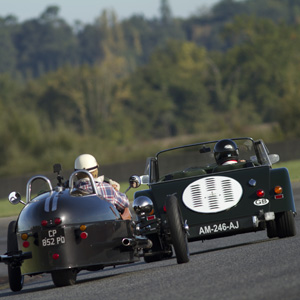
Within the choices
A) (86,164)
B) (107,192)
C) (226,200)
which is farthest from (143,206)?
(226,200)

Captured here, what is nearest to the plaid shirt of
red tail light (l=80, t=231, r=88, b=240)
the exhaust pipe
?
the exhaust pipe

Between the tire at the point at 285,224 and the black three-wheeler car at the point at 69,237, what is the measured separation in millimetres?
2043

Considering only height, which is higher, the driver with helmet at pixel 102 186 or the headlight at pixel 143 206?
the driver with helmet at pixel 102 186

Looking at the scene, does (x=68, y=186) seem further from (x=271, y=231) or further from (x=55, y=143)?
(x=55, y=143)

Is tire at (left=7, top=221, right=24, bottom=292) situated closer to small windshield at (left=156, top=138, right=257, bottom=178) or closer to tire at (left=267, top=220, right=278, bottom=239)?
small windshield at (left=156, top=138, right=257, bottom=178)

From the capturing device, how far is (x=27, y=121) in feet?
190

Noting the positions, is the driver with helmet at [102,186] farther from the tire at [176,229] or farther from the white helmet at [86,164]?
the tire at [176,229]

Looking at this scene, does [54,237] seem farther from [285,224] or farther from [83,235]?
[285,224]

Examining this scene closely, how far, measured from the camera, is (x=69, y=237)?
27.3ft

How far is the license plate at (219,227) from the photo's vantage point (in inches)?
396

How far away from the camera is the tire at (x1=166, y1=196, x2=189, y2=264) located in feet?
28.8

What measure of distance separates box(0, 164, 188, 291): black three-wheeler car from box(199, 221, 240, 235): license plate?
1.32 meters

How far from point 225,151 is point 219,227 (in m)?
1.38

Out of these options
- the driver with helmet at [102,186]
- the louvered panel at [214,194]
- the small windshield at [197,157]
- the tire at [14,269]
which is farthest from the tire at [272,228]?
the tire at [14,269]
